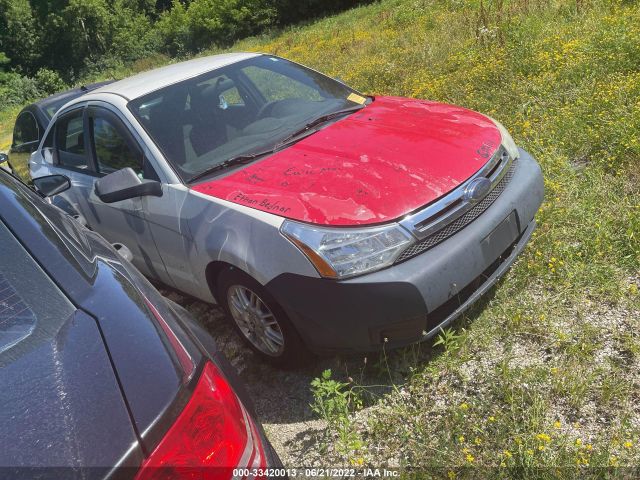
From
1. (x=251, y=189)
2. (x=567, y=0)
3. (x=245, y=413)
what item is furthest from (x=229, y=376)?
(x=567, y=0)

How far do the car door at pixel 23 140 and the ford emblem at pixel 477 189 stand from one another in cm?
574

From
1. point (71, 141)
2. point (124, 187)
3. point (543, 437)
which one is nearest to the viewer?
point (543, 437)

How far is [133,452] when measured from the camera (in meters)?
1.10

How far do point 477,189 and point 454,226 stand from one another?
0.80ft

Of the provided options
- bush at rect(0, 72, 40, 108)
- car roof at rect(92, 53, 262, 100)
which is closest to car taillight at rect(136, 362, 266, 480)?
car roof at rect(92, 53, 262, 100)

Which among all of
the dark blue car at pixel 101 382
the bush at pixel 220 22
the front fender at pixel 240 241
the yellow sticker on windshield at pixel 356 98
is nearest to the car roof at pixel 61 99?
the yellow sticker on windshield at pixel 356 98

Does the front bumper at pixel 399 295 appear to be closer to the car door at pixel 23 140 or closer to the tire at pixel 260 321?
the tire at pixel 260 321

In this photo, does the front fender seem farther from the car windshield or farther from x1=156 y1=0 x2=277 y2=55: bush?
x1=156 y1=0 x2=277 y2=55: bush

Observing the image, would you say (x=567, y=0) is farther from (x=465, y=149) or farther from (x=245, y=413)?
(x=245, y=413)

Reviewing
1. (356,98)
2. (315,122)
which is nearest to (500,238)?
(315,122)

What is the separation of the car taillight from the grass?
38.2 inches

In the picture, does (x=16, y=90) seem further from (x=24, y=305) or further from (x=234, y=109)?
(x=24, y=305)

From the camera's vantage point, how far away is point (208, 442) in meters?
1.20

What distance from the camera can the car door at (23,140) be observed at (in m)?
6.75
